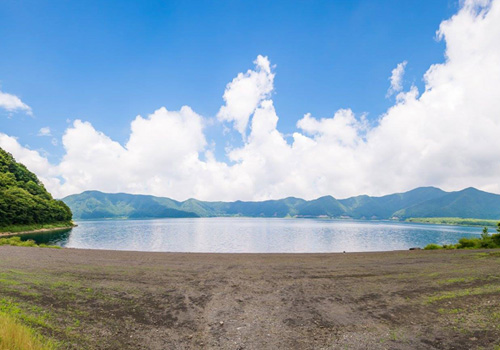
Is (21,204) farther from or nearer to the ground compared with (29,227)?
farther from the ground

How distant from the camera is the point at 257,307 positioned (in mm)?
10773

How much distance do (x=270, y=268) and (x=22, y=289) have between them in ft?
47.8

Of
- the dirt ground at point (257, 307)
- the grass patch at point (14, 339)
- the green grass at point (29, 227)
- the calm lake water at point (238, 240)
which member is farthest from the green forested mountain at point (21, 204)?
the grass patch at point (14, 339)

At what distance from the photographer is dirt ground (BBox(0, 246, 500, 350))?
7.74m

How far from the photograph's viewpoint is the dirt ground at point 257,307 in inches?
305

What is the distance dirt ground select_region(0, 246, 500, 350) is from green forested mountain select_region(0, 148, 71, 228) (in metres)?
73.1

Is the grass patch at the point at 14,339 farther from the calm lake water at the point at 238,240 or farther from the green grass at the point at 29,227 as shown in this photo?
the green grass at the point at 29,227

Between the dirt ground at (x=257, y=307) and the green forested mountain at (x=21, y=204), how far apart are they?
73050mm

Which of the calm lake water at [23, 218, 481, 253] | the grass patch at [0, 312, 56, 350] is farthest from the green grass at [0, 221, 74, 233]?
the grass patch at [0, 312, 56, 350]

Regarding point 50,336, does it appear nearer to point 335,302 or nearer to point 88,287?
point 88,287

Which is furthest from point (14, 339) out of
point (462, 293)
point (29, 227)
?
point (29, 227)

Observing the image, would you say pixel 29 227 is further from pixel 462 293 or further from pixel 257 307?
pixel 462 293

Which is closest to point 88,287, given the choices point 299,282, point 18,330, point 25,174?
point 18,330

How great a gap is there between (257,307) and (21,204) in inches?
3713
